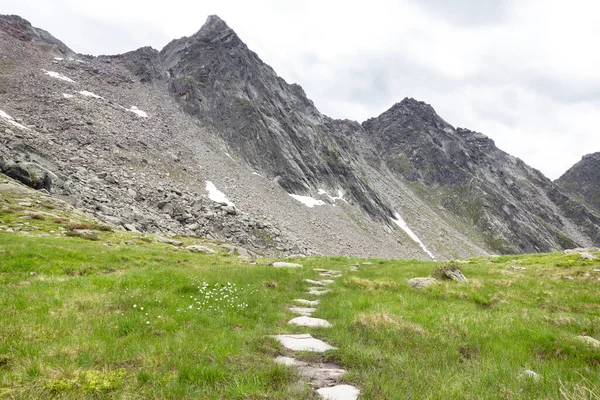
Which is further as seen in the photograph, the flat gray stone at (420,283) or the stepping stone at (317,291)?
the flat gray stone at (420,283)

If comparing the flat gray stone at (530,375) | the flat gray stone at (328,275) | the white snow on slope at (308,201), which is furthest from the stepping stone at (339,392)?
the white snow on slope at (308,201)

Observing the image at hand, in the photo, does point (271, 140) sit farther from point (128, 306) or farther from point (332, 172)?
point (128, 306)

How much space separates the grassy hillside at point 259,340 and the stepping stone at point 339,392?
0.20 meters

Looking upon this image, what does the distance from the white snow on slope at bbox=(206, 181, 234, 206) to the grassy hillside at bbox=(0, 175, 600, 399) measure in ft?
157

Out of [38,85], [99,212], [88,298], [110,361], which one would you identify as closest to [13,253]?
[88,298]

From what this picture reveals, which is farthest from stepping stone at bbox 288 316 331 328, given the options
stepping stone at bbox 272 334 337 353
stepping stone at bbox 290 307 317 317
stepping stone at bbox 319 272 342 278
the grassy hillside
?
stepping stone at bbox 319 272 342 278

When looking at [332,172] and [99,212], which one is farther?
[332,172]

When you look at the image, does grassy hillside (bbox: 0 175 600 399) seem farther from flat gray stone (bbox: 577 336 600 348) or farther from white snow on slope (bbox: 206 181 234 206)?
white snow on slope (bbox: 206 181 234 206)

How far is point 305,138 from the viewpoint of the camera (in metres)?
123

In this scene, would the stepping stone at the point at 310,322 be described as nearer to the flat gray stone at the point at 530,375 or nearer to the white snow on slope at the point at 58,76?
the flat gray stone at the point at 530,375

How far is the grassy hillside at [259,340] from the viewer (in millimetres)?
4777

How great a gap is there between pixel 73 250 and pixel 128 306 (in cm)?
1147

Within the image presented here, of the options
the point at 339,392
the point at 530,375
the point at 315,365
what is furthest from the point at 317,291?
the point at 530,375

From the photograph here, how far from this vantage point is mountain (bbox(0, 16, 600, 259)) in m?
47.7
